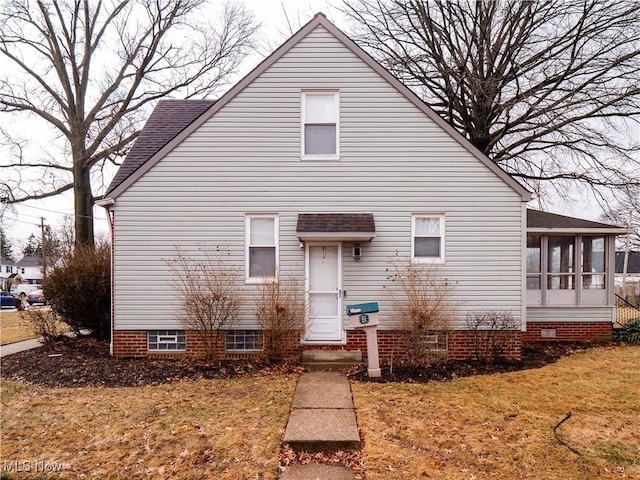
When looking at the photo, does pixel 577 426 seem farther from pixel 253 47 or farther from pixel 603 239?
pixel 253 47

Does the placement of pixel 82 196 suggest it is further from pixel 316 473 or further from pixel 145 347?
A: pixel 316 473

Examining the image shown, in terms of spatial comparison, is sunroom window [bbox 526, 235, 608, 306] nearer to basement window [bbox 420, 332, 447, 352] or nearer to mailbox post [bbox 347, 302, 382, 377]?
basement window [bbox 420, 332, 447, 352]

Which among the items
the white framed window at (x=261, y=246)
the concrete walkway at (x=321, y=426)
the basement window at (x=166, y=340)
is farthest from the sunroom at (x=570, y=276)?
the basement window at (x=166, y=340)

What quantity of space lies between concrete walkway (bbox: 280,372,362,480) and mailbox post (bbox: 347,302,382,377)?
0.80 m

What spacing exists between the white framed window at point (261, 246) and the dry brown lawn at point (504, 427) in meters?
3.28

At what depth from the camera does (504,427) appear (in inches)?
197

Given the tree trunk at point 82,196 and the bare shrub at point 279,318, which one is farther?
the tree trunk at point 82,196

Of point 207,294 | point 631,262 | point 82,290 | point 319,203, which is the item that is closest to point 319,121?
point 319,203

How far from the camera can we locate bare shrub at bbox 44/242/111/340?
9.73 m

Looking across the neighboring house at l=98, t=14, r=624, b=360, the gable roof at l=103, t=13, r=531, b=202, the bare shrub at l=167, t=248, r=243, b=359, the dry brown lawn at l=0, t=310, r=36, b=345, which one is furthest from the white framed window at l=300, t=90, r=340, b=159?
the dry brown lawn at l=0, t=310, r=36, b=345

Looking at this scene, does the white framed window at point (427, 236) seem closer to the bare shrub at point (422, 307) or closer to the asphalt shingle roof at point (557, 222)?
the bare shrub at point (422, 307)

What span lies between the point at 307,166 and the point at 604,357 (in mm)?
8356

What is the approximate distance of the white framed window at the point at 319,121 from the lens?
8.66 meters

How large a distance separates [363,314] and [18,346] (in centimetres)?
962
